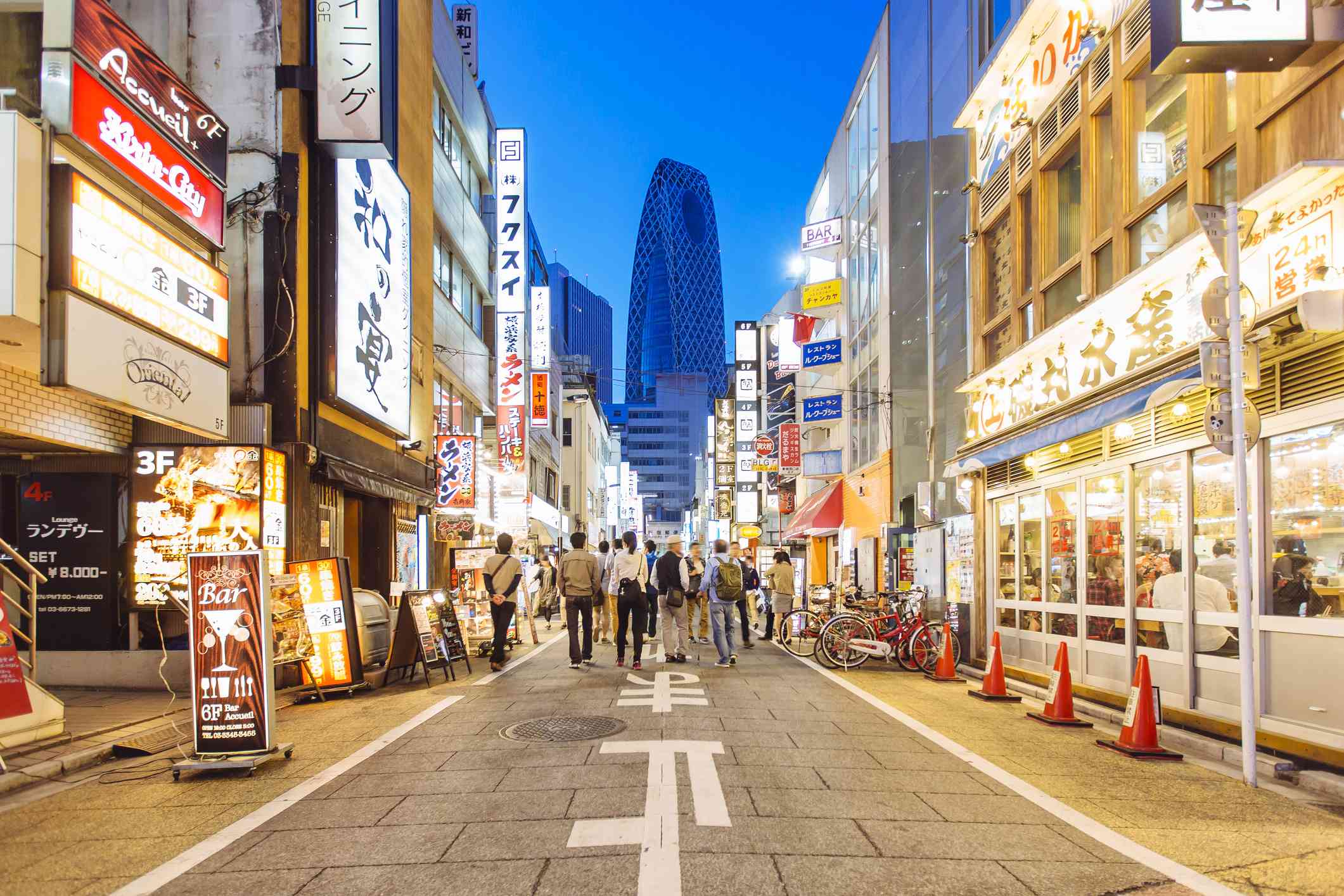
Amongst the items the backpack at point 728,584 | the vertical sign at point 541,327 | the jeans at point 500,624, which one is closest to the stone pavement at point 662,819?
the jeans at point 500,624

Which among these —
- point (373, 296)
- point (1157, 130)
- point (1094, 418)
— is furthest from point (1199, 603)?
point (373, 296)

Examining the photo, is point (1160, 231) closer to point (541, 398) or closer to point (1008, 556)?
point (1008, 556)

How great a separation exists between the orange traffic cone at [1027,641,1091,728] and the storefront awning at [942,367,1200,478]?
7.73 feet

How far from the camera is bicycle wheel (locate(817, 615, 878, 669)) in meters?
14.5

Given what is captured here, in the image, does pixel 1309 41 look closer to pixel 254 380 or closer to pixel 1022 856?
pixel 1022 856

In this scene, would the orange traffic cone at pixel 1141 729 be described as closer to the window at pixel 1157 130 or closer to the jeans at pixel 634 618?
the window at pixel 1157 130

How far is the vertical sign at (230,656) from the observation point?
7.07m

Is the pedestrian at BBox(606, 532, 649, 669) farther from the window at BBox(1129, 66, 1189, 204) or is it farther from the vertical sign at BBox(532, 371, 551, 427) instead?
the vertical sign at BBox(532, 371, 551, 427)

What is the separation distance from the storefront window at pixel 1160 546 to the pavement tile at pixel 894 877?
19.4 feet

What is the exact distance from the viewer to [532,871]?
4320mm

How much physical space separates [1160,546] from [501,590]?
872 cm

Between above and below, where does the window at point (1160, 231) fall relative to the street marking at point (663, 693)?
above

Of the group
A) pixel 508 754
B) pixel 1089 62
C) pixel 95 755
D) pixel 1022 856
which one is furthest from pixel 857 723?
pixel 1089 62

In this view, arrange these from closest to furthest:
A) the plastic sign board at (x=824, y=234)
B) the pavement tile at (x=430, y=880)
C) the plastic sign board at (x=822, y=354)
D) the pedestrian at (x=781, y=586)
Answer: the pavement tile at (x=430, y=880) → the pedestrian at (x=781, y=586) → the plastic sign board at (x=822, y=354) → the plastic sign board at (x=824, y=234)
